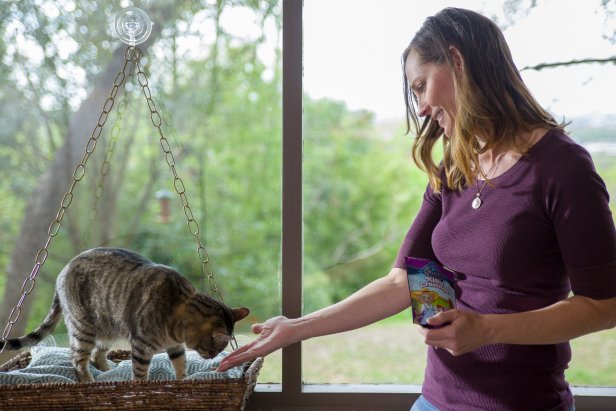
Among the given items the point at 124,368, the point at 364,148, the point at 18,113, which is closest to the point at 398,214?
the point at 364,148

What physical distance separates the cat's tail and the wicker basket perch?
285 mm

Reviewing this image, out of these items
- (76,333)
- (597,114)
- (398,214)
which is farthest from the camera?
(398,214)

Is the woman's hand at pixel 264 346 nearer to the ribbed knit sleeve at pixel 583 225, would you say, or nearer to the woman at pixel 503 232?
the woman at pixel 503 232

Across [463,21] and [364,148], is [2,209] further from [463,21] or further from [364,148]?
[463,21]

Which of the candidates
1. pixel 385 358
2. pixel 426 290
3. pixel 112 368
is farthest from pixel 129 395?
pixel 385 358

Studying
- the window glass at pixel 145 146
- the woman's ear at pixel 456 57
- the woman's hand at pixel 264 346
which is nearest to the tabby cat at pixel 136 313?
the woman's hand at pixel 264 346

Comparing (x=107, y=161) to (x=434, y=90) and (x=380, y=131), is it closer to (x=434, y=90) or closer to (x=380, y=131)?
(x=380, y=131)

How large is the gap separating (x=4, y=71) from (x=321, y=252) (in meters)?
1.21

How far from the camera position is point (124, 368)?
1929 millimetres

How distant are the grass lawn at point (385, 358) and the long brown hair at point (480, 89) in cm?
98

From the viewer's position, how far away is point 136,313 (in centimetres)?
182

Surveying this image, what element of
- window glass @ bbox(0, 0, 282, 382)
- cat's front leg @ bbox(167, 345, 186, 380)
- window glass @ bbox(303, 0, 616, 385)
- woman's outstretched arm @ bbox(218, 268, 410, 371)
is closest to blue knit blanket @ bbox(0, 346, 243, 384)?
cat's front leg @ bbox(167, 345, 186, 380)

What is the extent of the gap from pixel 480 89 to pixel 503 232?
300 millimetres

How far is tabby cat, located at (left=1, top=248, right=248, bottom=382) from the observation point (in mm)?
1812
